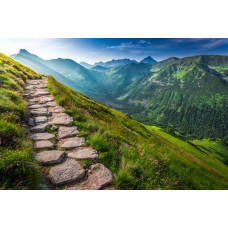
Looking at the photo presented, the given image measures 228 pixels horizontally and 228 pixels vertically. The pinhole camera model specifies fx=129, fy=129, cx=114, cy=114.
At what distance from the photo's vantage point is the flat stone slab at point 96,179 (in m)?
3.36

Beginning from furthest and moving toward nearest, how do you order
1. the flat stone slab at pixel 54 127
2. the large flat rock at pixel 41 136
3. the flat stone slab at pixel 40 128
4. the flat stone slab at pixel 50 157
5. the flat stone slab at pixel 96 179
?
the flat stone slab at pixel 54 127
the flat stone slab at pixel 40 128
the large flat rock at pixel 41 136
the flat stone slab at pixel 50 157
the flat stone slab at pixel 96 179

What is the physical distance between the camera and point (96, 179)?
11.7ft

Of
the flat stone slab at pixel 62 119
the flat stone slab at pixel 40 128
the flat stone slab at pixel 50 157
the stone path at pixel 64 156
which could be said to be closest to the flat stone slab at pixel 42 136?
the stone path at pixel 64 156

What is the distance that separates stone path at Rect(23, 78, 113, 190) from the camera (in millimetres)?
3424

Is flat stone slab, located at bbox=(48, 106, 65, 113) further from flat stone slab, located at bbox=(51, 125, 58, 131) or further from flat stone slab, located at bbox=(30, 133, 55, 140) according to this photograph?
flat stone slab, located at bbox=(30, 133, 55, 140)

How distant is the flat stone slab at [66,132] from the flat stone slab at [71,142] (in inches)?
11.5

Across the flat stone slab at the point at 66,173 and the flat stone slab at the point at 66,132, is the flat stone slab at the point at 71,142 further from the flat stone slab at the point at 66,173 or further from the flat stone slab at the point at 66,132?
the flat stone slab at the point at 66,173

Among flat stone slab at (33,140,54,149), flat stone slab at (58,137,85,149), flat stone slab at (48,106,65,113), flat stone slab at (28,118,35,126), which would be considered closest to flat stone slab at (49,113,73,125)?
flat stone slab at (48,106,65,113)

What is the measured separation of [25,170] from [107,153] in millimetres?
2464

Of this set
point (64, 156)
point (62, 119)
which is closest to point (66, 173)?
point (64, 156)
